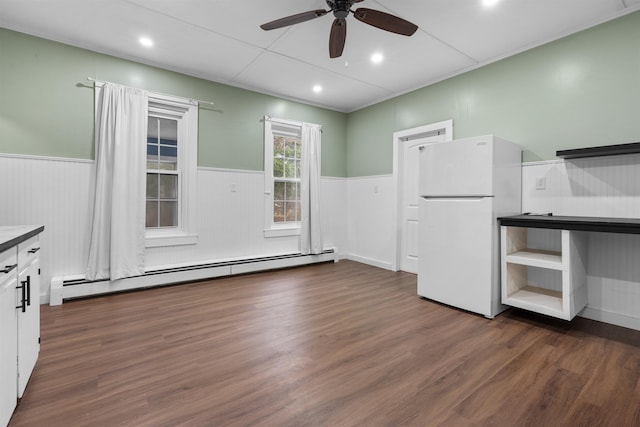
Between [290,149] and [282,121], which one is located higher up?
[282,121]

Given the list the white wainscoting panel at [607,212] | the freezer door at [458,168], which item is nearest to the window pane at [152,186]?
the freezer door at [458,168]

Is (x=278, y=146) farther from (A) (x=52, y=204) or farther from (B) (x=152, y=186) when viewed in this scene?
(A) (x=52, y=204)

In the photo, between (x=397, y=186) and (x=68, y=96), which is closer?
(x=68, y=96)

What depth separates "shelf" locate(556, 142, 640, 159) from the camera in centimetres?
225

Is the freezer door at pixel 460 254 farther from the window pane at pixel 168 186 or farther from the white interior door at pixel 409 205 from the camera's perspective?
the window pane at pixel 168 186

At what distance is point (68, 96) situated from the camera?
308 cm

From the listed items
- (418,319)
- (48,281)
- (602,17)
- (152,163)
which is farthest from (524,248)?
(48,281)

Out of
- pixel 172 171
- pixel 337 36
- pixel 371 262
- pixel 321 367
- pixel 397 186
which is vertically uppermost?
pixel 337 36

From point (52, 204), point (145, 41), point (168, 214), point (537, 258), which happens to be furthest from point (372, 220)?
point (52, 204)

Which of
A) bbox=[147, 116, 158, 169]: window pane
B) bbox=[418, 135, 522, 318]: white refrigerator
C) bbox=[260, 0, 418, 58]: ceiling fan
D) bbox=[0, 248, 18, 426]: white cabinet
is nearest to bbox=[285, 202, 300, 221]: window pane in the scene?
bbox=[147, 116, 158, 169]: window pane

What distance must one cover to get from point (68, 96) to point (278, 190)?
2682 mm

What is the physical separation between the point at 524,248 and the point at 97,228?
14.5 feet

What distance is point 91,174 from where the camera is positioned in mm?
3205

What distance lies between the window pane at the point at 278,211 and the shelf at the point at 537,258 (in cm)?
313
